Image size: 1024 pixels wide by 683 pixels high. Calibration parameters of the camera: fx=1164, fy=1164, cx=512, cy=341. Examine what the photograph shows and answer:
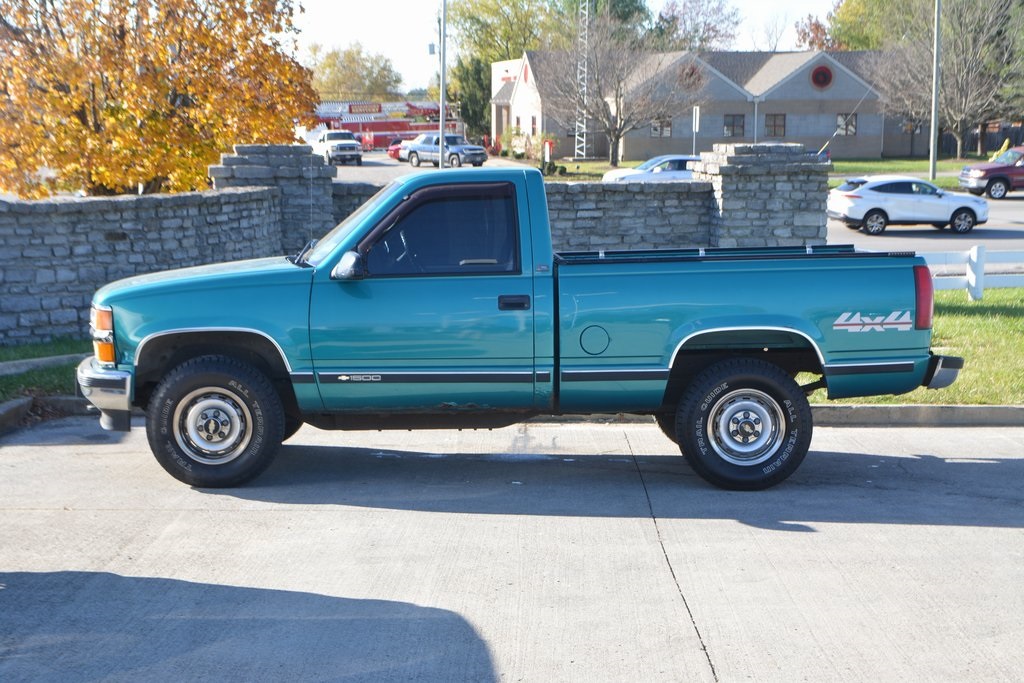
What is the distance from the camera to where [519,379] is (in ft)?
24.3

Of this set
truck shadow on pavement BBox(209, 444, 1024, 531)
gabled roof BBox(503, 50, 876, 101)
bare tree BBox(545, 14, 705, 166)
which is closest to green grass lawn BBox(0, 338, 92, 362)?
truck shadow on pavement BBox(209, 444, 1024, 531)

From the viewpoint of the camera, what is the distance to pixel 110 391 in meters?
7.38

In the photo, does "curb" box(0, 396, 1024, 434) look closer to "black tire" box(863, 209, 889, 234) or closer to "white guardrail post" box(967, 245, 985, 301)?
"white guardrail post" box(967, 245, 985, 301)

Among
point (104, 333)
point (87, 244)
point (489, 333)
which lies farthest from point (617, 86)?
point (104, 333)

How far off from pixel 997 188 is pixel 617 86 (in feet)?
67.1

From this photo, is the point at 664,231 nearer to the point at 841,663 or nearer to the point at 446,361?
the point at 446,361

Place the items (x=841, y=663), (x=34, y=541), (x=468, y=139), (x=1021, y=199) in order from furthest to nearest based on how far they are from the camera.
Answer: (x=468, y=139) → (x=1021, y=199) → (x=34, y=541) → (x=841, y=663)

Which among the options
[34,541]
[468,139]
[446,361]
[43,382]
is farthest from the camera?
[468,139]

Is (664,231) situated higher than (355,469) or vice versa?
(664,231)

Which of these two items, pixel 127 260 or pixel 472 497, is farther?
pixel 127 260

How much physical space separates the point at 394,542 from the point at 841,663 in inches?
103

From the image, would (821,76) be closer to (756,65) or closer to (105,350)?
(756,65)

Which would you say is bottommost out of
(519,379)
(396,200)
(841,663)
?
(841,663)

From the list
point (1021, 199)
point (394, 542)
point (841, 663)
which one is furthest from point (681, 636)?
point (1021, 199)
